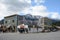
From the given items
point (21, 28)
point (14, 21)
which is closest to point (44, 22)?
point (21, 28)

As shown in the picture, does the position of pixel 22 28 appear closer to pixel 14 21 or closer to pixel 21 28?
pixel 21 28

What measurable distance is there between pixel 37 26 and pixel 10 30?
385 inches

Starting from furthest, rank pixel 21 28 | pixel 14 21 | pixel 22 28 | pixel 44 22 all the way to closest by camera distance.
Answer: pixel 44 22, pixel 14 21, pixel 21 28, pixel 22 28

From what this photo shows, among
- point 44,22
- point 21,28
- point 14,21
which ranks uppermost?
point 14,21

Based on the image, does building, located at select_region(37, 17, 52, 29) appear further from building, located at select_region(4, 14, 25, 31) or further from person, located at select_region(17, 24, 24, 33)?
person, located at select_region(17, 24, 24, 33)

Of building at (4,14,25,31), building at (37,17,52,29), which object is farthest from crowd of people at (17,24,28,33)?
building at (37,17,52,29)

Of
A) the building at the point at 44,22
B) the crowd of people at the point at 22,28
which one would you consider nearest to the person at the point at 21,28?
the crowd of people at the point at 22,28

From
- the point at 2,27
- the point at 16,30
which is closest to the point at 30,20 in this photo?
the point at 16,30

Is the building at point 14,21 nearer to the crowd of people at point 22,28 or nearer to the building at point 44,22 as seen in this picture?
the crowd of people at point 22,28

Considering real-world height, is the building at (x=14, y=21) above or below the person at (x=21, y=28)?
above

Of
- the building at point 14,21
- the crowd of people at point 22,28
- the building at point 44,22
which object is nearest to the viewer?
the crowd of people at point 22,28

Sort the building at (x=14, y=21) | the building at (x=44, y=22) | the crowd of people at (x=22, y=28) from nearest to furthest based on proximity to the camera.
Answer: the crowd of people at (x=22, y=28) < the building at (x=14, y=21) < the building at (x=44, y=22)

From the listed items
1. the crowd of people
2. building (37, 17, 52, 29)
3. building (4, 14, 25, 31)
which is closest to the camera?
the crowd of people

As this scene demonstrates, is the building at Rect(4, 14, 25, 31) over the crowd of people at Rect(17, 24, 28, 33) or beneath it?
over
